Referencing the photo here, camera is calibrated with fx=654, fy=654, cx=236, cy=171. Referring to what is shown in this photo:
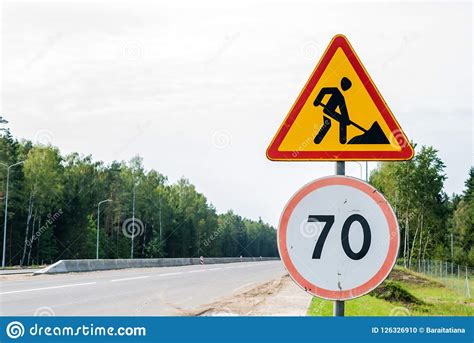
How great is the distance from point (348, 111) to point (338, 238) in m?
0.80

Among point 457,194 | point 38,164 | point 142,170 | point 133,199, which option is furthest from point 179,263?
point 457,194

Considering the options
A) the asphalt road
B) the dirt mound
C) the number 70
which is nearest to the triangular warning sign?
the number 70

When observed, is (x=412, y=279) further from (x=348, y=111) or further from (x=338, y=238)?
(x=338, y=238)

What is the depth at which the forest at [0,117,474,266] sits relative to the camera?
69.1m

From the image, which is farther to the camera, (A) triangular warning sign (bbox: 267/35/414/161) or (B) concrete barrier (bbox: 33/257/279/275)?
(B) concrete barrier (bbox: 33/257/279/275)

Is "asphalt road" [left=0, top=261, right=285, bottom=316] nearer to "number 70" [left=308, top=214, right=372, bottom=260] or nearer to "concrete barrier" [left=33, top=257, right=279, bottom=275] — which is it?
"concrete barrier" [left=33, top=257, right=279, bottom=275]

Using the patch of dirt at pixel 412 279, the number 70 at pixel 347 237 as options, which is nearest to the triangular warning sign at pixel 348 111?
the number 70 at pixel 347 237

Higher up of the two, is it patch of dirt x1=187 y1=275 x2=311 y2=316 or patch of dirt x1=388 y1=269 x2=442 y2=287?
patch of dirt x1=187 y1=275 x2=311 y2=316

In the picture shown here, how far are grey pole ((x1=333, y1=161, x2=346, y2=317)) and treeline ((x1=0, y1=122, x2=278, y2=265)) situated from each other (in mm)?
60362

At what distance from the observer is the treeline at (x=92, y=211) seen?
77.2 m

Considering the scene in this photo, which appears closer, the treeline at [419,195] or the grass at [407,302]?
the grass at [407,302]

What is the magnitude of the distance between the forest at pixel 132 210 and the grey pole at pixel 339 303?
58059mm

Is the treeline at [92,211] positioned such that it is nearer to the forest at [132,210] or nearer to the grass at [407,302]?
the forest at [132,210]
